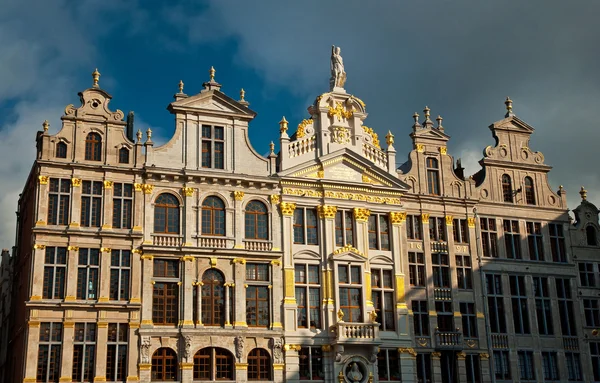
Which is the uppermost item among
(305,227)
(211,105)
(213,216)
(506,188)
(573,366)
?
(211,105)

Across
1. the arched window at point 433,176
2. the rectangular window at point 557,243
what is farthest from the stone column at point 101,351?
the rectangular window at point 557,243

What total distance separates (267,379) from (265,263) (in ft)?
18.2

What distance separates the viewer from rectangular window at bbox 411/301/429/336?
4362 cm

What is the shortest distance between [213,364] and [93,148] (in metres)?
11.6

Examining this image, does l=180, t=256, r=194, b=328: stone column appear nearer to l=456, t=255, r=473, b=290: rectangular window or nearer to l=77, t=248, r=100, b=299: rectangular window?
l=77, t=248, r=100, b=299: rectangular window

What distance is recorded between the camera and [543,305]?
46.5 m

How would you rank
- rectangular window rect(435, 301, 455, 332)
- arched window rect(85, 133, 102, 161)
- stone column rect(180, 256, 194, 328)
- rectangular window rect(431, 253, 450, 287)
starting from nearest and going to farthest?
stone column rect(180, 256, 194, 328) < arched window rect(85, 133, 102, 161) < rectangular window rect(435, 301, 455, 332) < rectangular window rect(431, 253, 450, 287)

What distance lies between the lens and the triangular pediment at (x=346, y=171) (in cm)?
4347

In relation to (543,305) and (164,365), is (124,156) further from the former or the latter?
(543,305)

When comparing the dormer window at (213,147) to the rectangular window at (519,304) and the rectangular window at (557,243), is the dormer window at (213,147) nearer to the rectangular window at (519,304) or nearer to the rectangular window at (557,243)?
the rectangular window at (519,304)

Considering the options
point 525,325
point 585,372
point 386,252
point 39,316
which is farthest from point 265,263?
point 585,372

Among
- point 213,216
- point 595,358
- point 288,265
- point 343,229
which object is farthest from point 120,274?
point 595,358

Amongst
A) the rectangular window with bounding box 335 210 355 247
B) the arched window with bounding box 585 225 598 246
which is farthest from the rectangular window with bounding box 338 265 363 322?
the arched window with bounding box 585 225 598 246

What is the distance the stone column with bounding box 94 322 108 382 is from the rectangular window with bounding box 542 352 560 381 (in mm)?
23158
